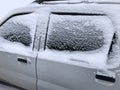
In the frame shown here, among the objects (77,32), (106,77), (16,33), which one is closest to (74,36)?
(77,32)

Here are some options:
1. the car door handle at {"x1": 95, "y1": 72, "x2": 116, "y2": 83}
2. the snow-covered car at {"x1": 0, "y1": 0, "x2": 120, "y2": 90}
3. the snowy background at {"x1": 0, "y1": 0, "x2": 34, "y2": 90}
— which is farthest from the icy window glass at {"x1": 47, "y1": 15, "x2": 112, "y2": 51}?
the snowy background at {"x1": 0, "y1": 0, "x2": 34, "y2": 90}

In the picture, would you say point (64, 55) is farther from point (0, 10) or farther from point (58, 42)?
point (0, 10)

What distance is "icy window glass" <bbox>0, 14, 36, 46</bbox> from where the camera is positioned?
3.67 metres

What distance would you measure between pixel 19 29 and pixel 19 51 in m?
0.31

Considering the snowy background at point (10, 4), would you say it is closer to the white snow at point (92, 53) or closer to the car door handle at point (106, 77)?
the white snow at point (92, 53)

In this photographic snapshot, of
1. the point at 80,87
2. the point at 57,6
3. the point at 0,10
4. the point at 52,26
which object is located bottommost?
the point at 0,10

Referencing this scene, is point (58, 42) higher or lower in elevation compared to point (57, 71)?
higher

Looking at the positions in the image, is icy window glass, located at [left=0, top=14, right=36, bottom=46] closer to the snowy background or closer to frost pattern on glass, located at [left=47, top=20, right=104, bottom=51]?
frost pattern on glass, located at [left=47, top=20, right=104, bottom=51]

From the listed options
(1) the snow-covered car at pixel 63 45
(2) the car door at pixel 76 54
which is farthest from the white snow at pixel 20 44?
(2) the car door at pixel 76 54

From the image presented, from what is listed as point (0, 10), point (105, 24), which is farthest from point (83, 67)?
point (0, 10)

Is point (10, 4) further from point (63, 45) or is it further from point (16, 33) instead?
point (63, 45)

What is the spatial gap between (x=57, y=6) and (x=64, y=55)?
0.59 m

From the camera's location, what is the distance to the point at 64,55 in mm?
3170

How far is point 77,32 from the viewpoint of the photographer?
10.1 feet
